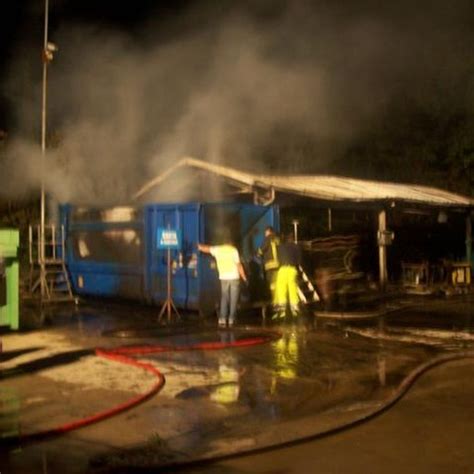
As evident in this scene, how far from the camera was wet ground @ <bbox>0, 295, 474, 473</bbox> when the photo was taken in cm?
525

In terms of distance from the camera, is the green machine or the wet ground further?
the green machine

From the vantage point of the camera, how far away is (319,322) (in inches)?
462

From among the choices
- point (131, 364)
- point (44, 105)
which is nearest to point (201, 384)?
point (131, 364)

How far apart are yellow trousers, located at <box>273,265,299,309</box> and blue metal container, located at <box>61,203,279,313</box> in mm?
923

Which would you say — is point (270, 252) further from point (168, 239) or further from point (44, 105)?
point (44, 105)

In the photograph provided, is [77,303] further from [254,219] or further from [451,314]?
[451,314]

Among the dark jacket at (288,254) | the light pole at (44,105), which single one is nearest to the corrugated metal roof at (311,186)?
the dark jacket at (288,254)

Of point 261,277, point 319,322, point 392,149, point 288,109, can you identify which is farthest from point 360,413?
point 392,149

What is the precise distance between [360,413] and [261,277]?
6.71 meters

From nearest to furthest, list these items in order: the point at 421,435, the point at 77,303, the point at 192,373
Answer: the point at 421,435
the point at 192,373
the point at 77,303

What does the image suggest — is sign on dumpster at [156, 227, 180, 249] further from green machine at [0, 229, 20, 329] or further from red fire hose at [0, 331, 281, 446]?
green machine at [0, 229, 20, 329]

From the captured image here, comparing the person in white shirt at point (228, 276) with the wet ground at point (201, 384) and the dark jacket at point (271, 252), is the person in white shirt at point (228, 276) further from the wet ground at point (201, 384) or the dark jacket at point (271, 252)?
the dark jacket at point (271, 252)

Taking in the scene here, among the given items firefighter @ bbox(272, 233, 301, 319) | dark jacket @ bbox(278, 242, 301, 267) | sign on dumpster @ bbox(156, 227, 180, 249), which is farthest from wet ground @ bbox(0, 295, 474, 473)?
sign on dumpster @ bbox(156, 227, 180, 249)

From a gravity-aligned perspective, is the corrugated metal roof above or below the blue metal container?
above
